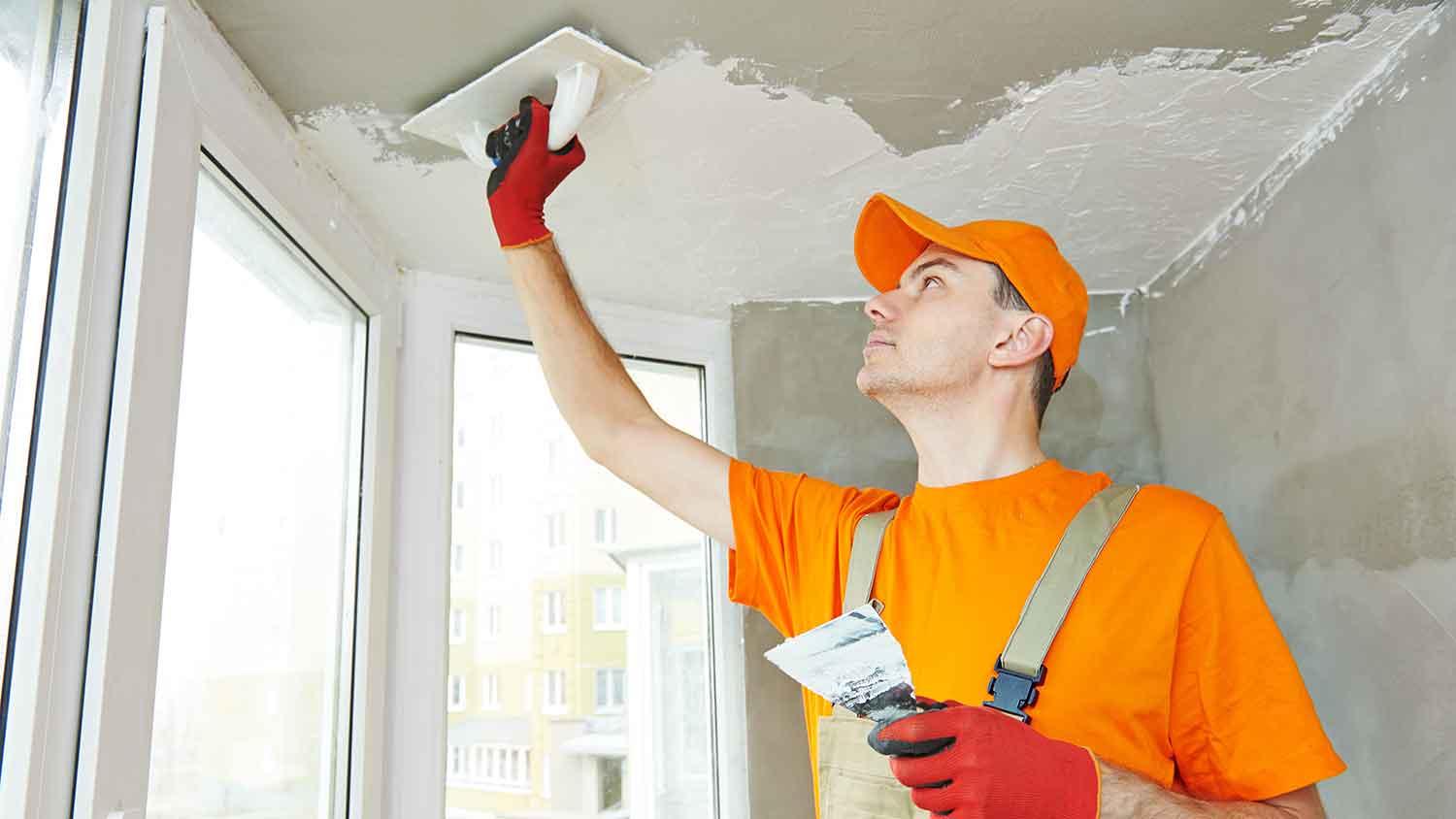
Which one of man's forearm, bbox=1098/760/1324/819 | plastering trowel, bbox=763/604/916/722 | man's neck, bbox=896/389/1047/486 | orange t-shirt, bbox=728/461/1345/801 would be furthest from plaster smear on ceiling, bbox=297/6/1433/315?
man's forearm, bbox=1098/760/1324/819

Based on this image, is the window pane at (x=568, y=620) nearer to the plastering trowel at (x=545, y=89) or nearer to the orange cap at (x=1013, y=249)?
the plastering trowel at (x=545, y=89)

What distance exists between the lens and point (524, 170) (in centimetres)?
157

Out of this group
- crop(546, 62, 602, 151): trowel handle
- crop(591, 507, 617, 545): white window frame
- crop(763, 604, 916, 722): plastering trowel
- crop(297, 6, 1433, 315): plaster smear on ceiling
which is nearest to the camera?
crop(763, 604, 916, 722): plastering trowel

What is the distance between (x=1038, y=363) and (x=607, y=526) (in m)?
0.89

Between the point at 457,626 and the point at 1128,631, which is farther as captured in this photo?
the point at 457,626

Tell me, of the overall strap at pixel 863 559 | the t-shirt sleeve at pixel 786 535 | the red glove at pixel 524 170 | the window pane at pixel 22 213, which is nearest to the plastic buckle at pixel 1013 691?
the overall strap at pixel 863 559

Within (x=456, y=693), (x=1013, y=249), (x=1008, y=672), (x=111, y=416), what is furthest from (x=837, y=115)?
(x=456, y=693)

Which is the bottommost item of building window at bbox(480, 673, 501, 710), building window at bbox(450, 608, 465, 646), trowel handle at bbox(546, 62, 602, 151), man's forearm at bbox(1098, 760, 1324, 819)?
man's forearm at bbox(1098, 760, 1324, 819)

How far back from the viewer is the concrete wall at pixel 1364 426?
1.51 meters

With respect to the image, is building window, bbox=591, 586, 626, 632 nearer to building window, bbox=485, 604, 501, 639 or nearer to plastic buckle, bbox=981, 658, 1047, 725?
building window, bbox=485, 604, 501, 639

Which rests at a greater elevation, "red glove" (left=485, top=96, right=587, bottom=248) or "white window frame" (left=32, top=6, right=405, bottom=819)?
"red glove" (left=485, top=96, right=587, bottom=248)

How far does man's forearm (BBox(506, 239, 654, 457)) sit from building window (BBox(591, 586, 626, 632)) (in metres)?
0.40

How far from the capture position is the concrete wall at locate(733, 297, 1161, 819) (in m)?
2.28

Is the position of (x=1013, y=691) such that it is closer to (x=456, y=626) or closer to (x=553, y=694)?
(x=553, y=694)
